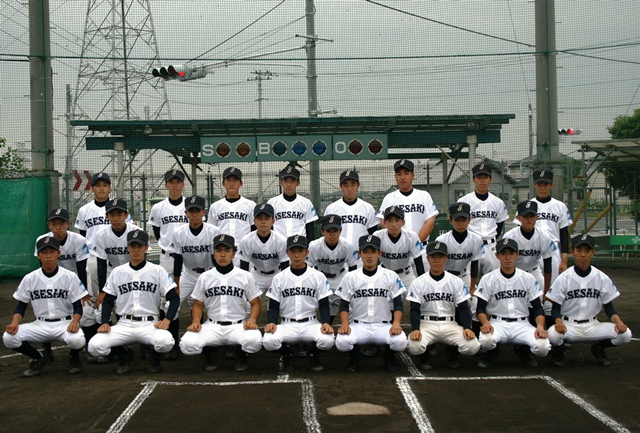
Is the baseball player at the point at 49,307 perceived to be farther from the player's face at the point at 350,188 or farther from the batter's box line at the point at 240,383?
the player's face at the point at 350,188

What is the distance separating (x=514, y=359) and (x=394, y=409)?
85.9 inches

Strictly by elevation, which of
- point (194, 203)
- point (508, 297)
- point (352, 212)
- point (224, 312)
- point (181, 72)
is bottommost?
point (224, 312)

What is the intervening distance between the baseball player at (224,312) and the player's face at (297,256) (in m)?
0.44

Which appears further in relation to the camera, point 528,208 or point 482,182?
point 482,182

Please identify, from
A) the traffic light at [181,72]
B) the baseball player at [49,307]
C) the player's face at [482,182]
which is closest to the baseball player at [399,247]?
the player's face at [482,182]

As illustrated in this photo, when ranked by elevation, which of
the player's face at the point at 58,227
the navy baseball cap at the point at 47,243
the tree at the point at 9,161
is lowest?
the navy baseball cap at the point at 47,243

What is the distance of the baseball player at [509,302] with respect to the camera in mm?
5957

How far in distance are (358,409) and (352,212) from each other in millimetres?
2876

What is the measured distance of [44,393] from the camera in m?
5.17

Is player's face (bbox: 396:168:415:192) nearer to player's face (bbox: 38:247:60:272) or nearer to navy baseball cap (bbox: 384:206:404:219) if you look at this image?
navy baseball cap (bbox: 384:206:404:219)

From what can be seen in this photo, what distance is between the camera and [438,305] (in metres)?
6.06

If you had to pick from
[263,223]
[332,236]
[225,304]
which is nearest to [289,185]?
[263,223]

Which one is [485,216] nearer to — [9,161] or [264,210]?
[264,210]

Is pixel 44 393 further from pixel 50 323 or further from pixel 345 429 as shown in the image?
pixel 345 429
